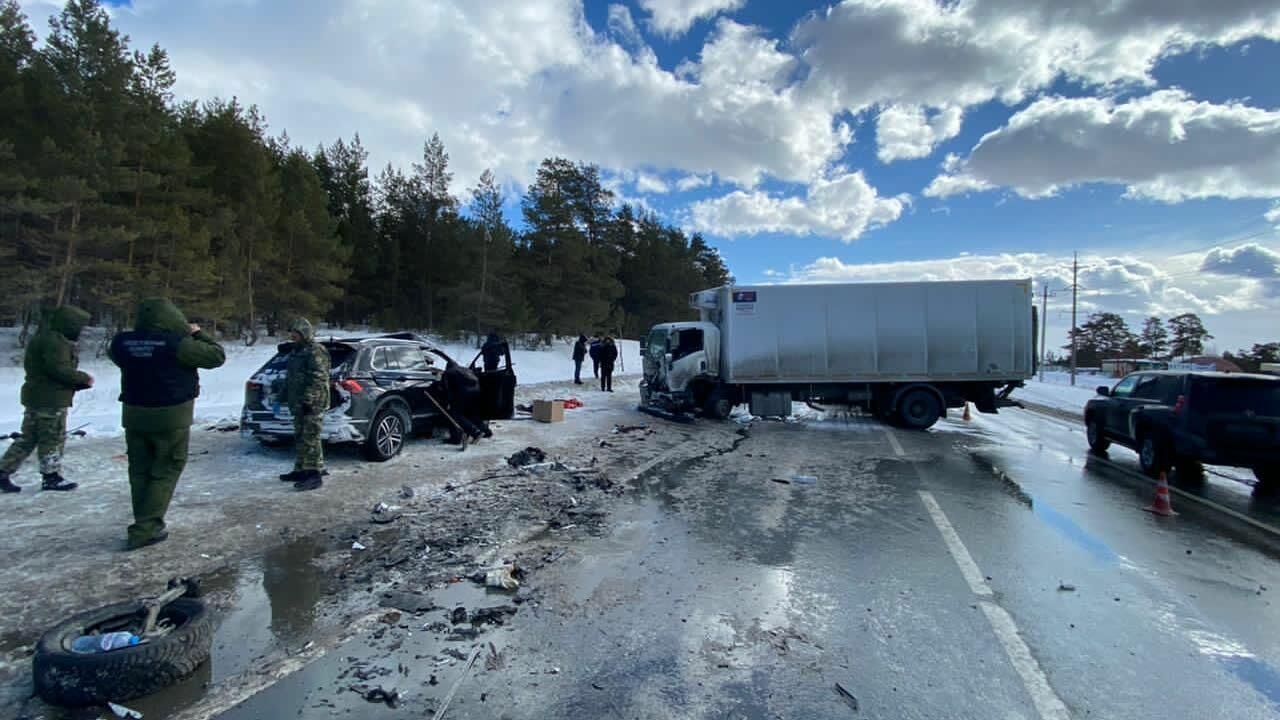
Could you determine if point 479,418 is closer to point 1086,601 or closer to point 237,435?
point 237,435

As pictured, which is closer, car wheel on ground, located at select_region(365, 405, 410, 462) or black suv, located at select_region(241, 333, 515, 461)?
black suv, located at select_region(241, 333, 515, 461)

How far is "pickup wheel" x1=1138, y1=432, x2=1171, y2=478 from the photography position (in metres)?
9.05

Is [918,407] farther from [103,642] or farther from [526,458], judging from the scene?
[103,642]

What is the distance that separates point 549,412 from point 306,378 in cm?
638

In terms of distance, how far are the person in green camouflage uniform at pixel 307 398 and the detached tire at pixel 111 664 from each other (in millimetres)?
3776

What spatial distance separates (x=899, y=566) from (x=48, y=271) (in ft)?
78.9

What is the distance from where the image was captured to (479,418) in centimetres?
1052

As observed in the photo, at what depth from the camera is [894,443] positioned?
1188 centimetres

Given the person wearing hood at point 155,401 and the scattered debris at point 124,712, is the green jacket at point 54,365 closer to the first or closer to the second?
the person wearing hood at point 155,401

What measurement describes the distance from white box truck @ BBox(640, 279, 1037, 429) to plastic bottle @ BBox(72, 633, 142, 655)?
469 inches

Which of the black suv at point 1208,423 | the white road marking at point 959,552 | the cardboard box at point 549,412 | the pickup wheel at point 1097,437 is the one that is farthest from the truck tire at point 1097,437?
the cardboard box at point 549,412

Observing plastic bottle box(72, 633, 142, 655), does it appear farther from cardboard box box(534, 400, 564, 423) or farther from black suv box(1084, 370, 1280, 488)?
black suv box(1084, 370, 1280, 488)

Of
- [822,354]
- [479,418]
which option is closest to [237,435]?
[479,418]

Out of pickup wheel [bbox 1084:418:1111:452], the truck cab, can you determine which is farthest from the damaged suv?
pickup wheel [bbox 1084:418:1111:452]
